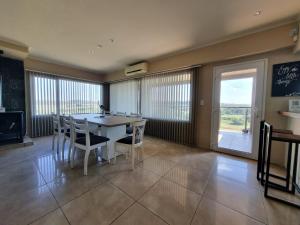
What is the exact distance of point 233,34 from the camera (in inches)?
102

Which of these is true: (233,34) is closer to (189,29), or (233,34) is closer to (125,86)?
(189,29)

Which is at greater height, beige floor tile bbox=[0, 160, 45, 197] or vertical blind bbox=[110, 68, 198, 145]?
vertical blind bbox=[110, 68, 198, 145]

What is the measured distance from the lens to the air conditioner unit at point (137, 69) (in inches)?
163

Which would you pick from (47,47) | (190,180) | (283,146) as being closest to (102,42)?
(47,47)

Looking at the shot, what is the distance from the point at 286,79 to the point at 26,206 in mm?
4179

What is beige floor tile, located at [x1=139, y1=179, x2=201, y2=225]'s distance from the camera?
136 centimetres

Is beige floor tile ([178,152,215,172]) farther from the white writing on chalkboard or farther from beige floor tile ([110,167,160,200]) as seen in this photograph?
the white writing on chalkboard

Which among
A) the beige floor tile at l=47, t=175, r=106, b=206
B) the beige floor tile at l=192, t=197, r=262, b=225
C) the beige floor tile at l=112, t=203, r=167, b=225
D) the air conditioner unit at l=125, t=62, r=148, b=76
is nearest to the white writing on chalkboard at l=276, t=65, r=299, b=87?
the beige floor tile at l=192, t=197, r=262, b=225

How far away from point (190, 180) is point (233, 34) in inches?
109

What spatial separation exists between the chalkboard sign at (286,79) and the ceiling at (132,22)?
76 cm

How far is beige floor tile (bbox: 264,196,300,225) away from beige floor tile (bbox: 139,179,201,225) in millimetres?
707

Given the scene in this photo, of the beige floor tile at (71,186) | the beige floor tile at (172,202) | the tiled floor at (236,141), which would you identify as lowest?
the beige floor tile at (172,202)

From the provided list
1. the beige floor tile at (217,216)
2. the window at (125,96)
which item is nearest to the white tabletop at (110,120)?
the beige floor tile at (217,216)

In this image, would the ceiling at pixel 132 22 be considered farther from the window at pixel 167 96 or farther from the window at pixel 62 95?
the window at pixel 62 95
